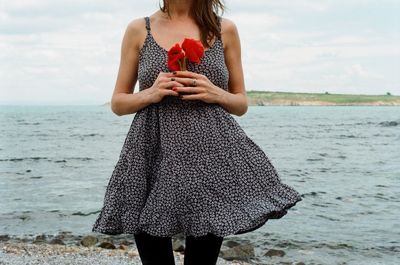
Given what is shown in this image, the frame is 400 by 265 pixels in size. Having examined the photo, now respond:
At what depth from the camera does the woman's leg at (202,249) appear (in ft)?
8.98

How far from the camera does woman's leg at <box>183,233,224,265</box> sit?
8.98 feet

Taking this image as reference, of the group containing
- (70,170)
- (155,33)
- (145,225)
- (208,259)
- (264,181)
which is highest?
(155,33)

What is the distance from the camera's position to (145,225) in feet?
8.68

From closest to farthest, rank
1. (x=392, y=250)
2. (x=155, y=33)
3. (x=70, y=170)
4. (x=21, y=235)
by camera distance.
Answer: (x=155, y=33) < (x=392, y=250) < (x=21, y=235) < (x=70, y=170)

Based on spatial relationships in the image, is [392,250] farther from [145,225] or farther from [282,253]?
[145,225]

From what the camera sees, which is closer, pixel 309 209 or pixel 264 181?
pixel 264 181

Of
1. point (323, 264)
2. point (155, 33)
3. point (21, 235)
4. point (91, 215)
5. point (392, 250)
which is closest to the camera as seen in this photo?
point (155, 33)

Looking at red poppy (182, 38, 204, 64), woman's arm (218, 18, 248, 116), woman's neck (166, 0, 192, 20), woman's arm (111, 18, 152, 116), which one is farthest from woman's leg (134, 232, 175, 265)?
woman's neck (166, 0, 192, 20)

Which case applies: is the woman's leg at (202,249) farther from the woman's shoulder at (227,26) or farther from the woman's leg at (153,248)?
the woman's shoulder at (227,26)

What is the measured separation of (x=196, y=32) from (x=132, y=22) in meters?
0.31

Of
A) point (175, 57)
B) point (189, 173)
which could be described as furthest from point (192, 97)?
point (189, 173)

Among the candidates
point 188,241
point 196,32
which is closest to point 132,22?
point 196,32

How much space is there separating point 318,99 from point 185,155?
169 m

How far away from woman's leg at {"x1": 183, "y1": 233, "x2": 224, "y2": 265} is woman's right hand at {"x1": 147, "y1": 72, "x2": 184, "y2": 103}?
25.8 inches
